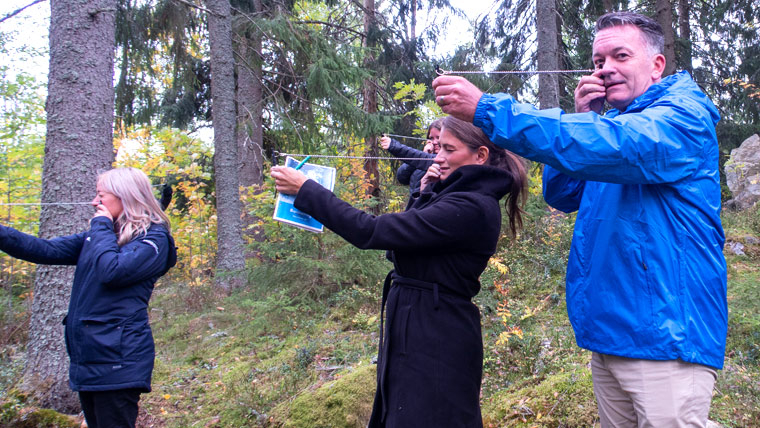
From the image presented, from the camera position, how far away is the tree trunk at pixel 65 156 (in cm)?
425

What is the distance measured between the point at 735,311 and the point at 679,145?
4.57 m

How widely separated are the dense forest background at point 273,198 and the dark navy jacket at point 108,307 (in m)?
1.30

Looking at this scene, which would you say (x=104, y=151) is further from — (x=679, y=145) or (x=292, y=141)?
(x=292, y=141)

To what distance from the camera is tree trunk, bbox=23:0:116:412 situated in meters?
4.25

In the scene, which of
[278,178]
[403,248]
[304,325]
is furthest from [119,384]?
[304,325]

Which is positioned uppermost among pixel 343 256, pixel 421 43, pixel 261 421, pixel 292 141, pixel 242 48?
pixel 421 43

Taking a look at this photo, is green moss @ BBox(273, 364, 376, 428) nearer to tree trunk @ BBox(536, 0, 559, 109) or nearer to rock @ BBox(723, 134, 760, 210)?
tree trunk @ BBox(536, 0, 559, 109)

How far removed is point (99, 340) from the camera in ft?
9.22

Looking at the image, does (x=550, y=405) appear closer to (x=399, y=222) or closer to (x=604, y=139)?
(x=399, y=222)

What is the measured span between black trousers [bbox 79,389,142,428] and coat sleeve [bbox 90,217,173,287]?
0.65 meters

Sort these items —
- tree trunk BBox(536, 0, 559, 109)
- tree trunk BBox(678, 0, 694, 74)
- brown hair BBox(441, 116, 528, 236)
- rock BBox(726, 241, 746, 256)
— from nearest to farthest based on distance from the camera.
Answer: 1. brown hair BBox(441, 116, 528, 236)
2. rock BBox(726, 241, 746, 256)
3. tree trunk BBox(536, 0, 559, 109)
4. tree trunk BBox(678, 0, 694, 74)

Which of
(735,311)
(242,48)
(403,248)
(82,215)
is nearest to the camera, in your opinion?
(403,248)

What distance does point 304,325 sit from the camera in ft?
21.2

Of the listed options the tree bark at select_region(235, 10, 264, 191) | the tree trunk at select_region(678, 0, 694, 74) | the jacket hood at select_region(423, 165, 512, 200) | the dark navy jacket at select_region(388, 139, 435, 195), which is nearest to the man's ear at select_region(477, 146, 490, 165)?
the jacket hood at select_region(423, 165, 512, 200)
